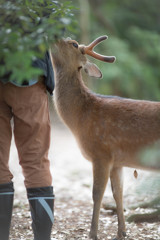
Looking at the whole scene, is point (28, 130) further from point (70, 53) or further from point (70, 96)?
point (70, 53)

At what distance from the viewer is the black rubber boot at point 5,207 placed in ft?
11.3

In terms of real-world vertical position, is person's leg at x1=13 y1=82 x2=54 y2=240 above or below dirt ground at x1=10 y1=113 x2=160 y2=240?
above

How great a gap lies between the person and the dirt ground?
2.17ft

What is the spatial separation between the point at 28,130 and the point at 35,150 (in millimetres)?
187

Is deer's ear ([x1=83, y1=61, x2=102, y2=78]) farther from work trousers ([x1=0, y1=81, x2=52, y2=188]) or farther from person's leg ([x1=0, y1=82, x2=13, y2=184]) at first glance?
person's leg ([x1=0, y1=82, x2=13, y2=184])

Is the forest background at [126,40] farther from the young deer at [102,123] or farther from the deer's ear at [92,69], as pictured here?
the young deer at [102,123]

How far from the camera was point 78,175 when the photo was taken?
762 centimetres

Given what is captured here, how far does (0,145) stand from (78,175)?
170 inches

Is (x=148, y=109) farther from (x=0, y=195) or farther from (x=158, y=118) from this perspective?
(x=0, y=195)

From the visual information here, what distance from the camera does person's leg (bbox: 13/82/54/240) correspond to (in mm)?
3395

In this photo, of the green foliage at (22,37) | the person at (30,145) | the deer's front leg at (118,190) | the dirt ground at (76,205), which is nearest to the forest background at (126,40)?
the dirt ground at (76,205)

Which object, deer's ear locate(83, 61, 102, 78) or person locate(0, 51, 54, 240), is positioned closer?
person locate(0, 51, 54, 240)

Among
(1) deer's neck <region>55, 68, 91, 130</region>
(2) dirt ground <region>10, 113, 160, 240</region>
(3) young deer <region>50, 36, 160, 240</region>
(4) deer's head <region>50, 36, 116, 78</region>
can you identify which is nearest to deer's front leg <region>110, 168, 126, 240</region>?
(3) young deer <region>50, 36, 160, 240</region>

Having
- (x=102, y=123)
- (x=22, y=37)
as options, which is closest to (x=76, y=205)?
(x=102, y=123)
